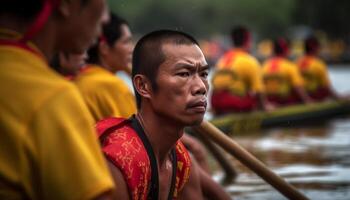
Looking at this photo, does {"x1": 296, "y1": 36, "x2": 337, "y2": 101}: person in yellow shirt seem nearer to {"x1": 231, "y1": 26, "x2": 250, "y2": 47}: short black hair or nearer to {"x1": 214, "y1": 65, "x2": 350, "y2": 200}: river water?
{"x1": 214, "y1": 65, "x2": 350, "y2": 200}: river water

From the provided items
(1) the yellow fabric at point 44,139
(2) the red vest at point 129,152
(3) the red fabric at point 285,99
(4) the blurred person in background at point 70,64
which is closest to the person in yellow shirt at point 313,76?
(3) the red fabric at point 285,99

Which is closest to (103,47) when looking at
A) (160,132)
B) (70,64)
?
(70,64)

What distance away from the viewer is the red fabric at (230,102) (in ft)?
44.4

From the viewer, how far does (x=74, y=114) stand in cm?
222

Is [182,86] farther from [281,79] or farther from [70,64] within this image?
[281,79]

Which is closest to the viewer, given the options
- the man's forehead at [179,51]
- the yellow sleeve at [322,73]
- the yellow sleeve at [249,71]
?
the man's forehead at [179,51]

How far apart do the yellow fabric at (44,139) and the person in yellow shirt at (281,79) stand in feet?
43.2

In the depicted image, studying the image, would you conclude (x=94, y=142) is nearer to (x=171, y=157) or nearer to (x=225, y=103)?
(x=171, y=157)

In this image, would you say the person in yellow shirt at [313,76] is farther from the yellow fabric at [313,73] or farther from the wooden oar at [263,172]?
the wooden oar at [263,172]

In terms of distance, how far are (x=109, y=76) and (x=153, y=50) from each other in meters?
1.82

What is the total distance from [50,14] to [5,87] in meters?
0.22

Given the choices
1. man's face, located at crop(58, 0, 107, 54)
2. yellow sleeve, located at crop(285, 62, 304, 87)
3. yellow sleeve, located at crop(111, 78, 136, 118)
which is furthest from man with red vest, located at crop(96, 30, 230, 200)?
yellow sleeve, located at crop(285, 62, 304, 87)

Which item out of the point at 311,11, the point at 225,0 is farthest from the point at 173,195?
the point at 225,0

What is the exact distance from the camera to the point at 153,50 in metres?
3.92
